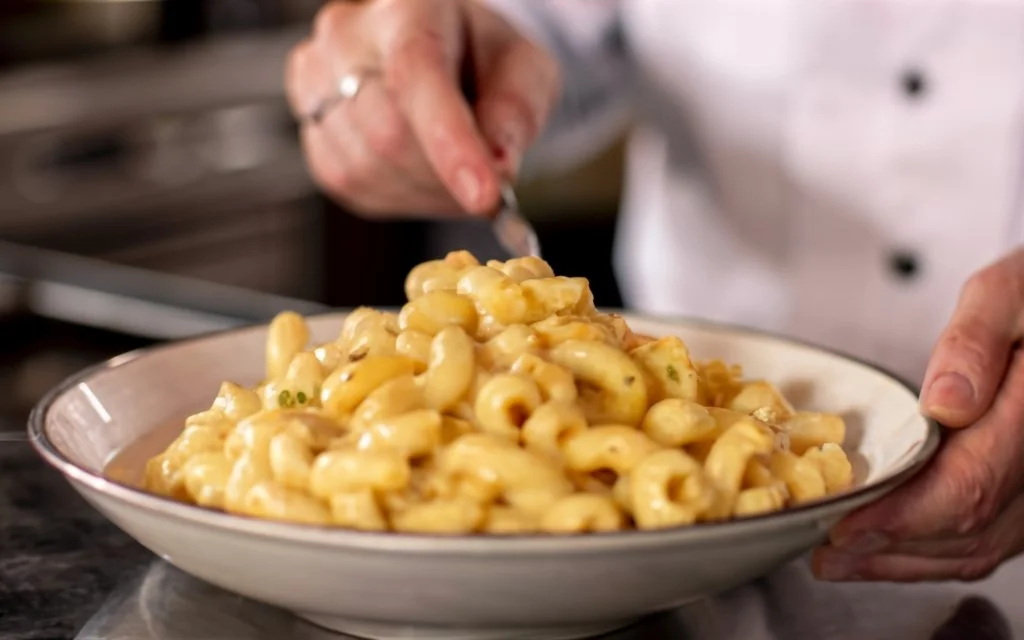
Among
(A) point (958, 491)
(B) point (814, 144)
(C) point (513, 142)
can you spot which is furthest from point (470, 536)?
(B) point (814, 144)

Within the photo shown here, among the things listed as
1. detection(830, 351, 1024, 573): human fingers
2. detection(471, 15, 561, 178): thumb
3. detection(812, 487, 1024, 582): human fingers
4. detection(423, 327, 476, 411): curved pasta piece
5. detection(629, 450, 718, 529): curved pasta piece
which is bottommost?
detection(812, 487, 1024, 582): human fingers

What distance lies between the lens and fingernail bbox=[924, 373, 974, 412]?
749 mm

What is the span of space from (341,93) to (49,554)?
0.55 m

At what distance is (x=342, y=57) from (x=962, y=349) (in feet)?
2.21

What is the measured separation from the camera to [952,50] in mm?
1332

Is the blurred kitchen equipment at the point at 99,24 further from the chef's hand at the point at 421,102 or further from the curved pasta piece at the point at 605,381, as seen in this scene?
the curved pasta piece at the point at 605,381

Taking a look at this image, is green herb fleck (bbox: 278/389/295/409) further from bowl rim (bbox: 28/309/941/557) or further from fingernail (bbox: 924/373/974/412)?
fingernail (bbox: 924/373/974/412)

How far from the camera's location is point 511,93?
1204 mm

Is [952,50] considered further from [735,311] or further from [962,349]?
[962,349]

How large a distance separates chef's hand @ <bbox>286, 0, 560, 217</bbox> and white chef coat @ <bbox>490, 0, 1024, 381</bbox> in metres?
0.29

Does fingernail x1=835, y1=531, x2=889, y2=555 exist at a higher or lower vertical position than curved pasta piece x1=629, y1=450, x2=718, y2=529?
lower

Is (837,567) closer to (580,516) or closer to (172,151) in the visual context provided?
(580,516)

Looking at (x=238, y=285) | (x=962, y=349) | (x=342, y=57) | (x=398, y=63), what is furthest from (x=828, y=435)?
(x=238, y=285)

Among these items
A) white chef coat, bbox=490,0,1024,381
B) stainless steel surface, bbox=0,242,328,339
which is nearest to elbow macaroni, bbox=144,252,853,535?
stainless steel surface, bbox=0,242,328,339
